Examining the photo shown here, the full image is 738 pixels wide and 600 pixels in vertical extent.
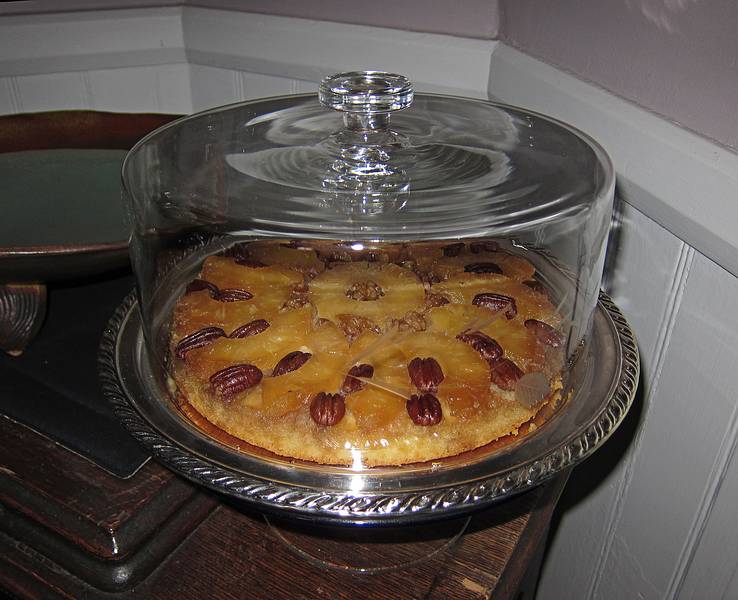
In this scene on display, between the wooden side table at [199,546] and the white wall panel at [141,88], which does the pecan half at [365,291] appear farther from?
the white wall panel at [141,88]

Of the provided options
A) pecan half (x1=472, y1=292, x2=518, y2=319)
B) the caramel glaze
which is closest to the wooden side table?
the caramel glaze

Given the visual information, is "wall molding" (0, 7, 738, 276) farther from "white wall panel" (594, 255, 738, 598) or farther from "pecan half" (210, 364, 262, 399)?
"pecan half" (210, 364, 262, 399)

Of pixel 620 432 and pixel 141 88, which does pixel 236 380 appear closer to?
pixel 620 432

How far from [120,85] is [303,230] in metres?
1.19

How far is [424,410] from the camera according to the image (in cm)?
55

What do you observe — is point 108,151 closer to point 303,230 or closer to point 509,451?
point 303,230

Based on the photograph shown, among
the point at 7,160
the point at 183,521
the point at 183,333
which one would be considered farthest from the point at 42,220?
the point at 183,521

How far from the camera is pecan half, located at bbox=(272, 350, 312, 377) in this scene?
583mm

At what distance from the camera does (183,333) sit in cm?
66

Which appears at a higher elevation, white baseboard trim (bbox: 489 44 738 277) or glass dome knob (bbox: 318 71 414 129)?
glass dome knob (bbox: 318 71 414 129)

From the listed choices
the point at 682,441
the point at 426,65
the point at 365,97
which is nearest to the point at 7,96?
the point at 426,65

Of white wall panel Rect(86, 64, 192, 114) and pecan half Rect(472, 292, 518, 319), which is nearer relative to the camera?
pecan half Rect(472, 292, 518, 319)

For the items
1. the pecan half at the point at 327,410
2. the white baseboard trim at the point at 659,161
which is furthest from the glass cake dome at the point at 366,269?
the white baseboard trim at the point at 659,161

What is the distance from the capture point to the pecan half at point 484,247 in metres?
0.71
